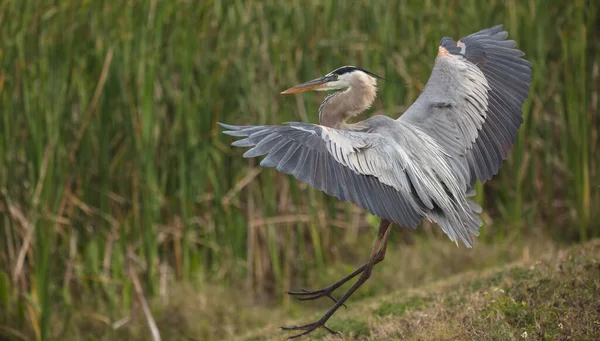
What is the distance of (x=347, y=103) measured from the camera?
4.71m

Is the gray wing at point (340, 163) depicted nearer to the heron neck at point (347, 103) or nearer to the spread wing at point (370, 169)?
the spread wing at point (370, 169)

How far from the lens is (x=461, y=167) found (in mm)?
4531

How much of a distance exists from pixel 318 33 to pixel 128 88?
5.75 ft

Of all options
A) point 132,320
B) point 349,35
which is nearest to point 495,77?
point 349,35

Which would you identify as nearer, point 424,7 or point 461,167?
point 461,167

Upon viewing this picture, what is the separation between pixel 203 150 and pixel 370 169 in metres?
2.98

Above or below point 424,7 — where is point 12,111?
below

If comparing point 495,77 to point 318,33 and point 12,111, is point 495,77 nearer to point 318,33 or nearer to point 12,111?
point 318,33

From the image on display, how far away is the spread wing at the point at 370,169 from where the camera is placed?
12.7 feet

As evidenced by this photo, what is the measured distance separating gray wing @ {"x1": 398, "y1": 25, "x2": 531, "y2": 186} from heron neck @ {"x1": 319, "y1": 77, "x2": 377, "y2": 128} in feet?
0.74

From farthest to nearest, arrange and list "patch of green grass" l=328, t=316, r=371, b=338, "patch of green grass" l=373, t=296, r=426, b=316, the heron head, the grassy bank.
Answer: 1. "patch of green grass" l=373, t=296, r=426, b=316
2. the heron head
3. "patch of green grass" l=328, t=316, r=371, b=338
4. the grassy bank

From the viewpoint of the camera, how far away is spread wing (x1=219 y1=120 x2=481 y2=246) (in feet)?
12.7

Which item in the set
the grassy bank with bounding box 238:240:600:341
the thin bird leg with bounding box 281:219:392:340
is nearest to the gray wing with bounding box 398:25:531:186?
the thin bird leg with bounding box 281:219:392:340

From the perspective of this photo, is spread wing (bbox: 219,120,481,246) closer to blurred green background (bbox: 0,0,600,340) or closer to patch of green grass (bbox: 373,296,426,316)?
patch of green grass (bbox: 373,296,426,316)
